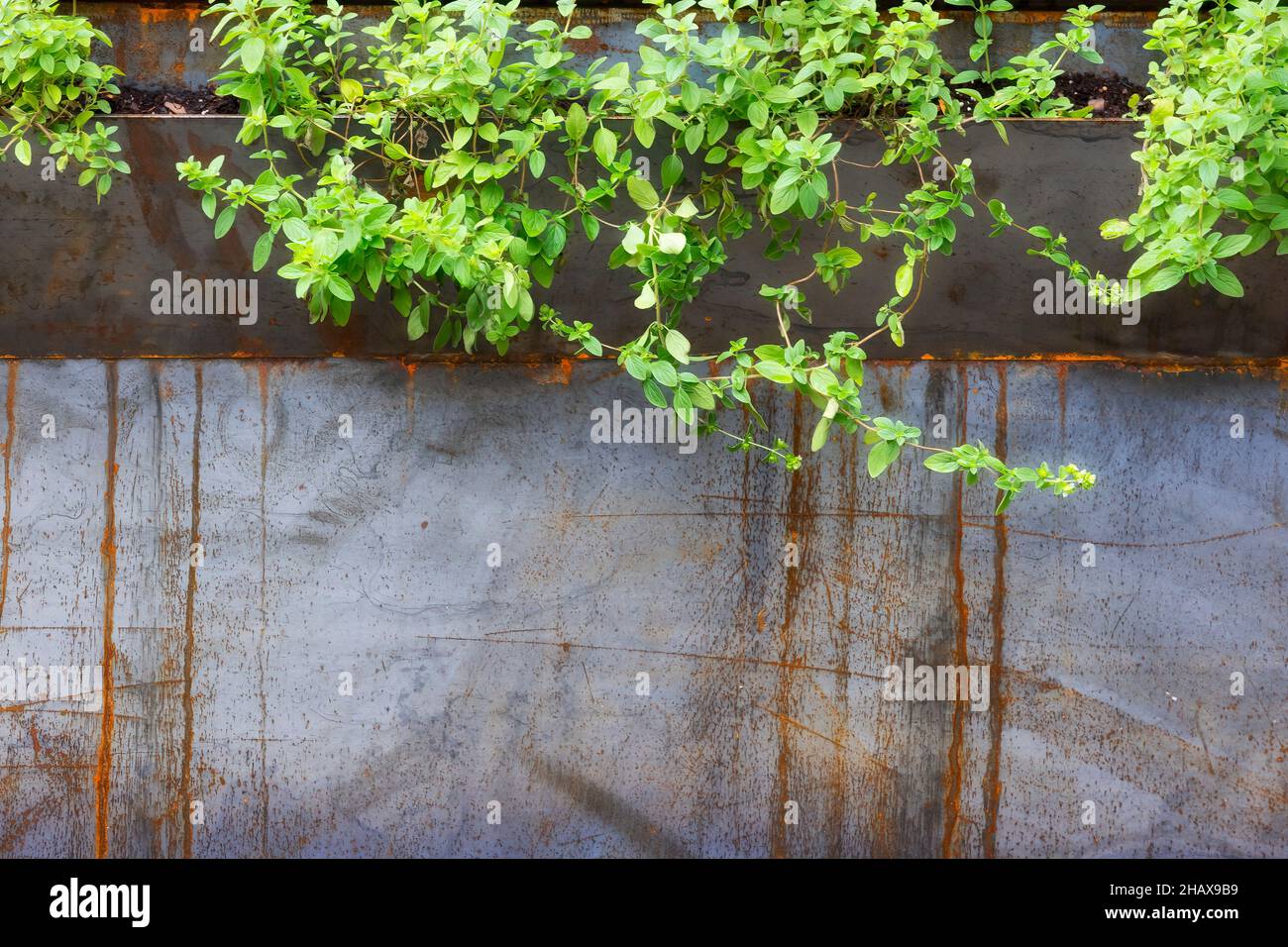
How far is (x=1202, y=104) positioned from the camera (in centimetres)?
271

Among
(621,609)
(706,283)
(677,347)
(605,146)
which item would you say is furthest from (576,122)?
(621,609)

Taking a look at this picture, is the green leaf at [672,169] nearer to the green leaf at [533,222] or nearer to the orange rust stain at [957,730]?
the green leaf at [533,222]

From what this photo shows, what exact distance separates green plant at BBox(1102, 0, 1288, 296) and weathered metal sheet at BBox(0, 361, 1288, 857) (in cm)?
69

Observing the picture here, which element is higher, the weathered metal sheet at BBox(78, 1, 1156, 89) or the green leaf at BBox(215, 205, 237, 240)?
the weathered metal sheet at BBox(78, 1, 1156, 89)

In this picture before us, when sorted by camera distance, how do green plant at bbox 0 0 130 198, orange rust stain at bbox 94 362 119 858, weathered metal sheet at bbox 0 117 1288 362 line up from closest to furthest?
green plant at bbox 0 0 130 198 < weathered metal sheet at bbox 0 117 1288 362 < orange rust stain at bbox 94 362 119 858

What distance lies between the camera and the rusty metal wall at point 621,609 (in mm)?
3443

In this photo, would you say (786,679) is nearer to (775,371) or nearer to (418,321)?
(775,371)

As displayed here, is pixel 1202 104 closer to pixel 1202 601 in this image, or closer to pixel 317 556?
pixel 1202 601

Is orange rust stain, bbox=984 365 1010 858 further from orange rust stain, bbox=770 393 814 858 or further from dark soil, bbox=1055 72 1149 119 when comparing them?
dark soil, bbox=1055 72 1149 119

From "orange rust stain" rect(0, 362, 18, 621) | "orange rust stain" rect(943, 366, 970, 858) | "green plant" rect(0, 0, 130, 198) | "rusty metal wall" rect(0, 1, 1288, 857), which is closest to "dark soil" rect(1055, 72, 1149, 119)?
"rusty metal wall" rect(0, 1, 1288, 857)

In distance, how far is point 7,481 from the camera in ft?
11.3

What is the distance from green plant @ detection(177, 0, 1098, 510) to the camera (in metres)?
2.88

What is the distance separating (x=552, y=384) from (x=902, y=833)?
2.09 m

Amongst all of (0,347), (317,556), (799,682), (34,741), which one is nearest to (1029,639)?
(799,682)
